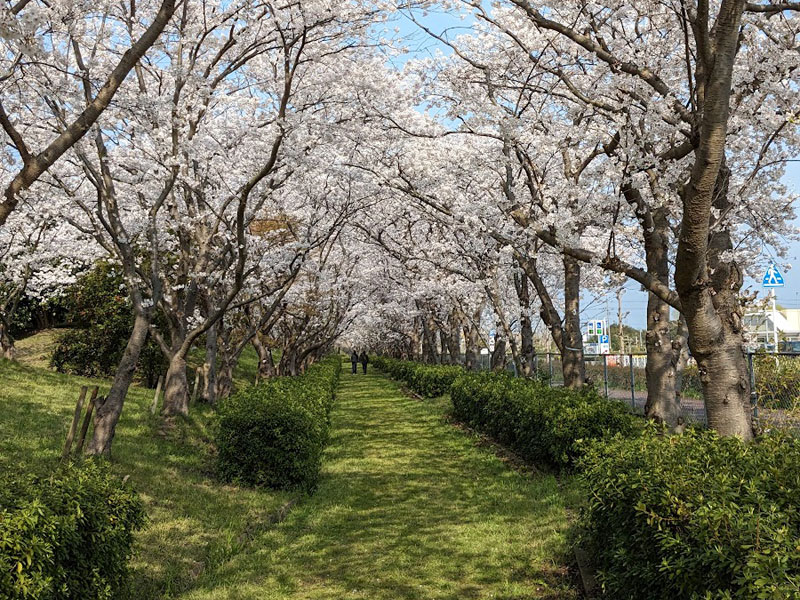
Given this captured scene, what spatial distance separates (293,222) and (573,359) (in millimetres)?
8203

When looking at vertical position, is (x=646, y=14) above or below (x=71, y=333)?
above

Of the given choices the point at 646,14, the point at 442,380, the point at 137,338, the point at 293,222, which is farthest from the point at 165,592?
the point at 442,380

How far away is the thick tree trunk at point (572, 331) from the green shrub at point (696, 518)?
25.6ft

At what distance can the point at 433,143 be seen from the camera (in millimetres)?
16453

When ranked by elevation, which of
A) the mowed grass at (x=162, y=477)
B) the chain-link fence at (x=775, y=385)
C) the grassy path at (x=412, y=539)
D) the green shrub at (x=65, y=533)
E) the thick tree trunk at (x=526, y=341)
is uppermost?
the thick tree trunk at (x=526, y=341)

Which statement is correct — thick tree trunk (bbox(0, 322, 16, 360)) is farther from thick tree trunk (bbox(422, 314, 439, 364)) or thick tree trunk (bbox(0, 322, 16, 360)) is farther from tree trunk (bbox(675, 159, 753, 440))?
tree trunk (bbox(675, 159, 753, 440))

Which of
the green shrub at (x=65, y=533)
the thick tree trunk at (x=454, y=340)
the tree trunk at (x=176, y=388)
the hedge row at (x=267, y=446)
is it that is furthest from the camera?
the thick tree trunk at (x=454, y=340)

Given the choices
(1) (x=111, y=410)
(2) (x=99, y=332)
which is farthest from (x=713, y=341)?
(2) (x=99, y=332)

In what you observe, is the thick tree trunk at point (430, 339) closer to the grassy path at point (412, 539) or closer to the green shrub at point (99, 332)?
the green shrub at point (99, 332)

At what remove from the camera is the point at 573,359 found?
14031mm

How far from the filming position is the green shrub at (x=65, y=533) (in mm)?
3674

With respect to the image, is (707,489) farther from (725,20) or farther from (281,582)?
(281,582)

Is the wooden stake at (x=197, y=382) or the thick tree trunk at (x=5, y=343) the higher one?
the thick tree trunk at (x=5, y=343)

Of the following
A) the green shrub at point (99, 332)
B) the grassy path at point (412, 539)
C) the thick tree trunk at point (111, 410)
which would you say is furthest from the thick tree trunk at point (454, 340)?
the thick tree trunk at point (111, 410)
